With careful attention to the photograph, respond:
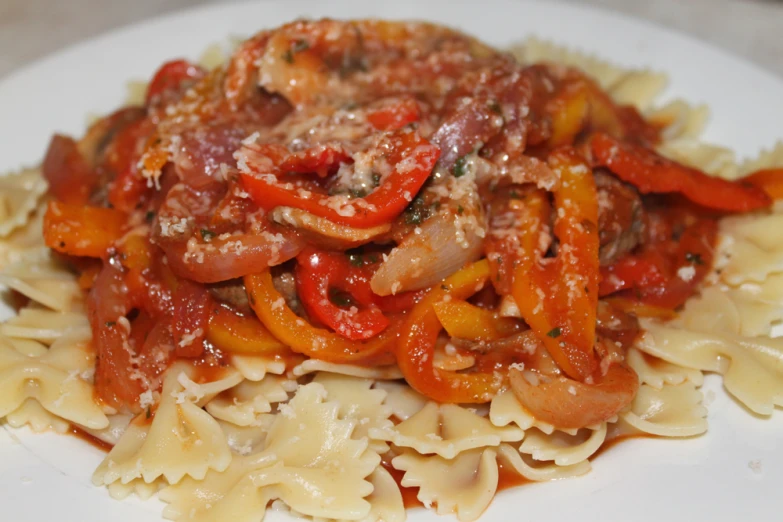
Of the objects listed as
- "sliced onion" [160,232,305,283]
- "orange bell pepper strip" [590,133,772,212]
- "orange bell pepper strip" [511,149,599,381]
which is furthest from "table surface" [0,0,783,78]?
"sliced onion" [160,232,305,283]

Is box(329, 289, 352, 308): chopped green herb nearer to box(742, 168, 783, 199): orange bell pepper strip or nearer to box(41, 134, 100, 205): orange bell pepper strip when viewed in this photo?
box(41, 134, 100, 205): orange bell pepper strip

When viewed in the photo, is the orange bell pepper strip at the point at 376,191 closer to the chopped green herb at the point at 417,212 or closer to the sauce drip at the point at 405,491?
the chopped green herb at the point at 417,212

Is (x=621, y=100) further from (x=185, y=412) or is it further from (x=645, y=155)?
(x=185, y=412)

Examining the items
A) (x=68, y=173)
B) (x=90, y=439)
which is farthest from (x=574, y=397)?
(x=68, y=173)

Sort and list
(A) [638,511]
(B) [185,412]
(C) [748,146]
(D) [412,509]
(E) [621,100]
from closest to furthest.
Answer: (A) [638,511] < (D) [412,509] < (B) [185,412] < (C) [748,146] < (E) [621,100]

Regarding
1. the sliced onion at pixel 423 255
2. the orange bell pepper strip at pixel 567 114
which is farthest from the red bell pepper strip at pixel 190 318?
the orange bell pepper strip at pixel 567 114

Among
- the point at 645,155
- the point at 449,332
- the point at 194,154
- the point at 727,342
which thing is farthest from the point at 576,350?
the point at 194,154

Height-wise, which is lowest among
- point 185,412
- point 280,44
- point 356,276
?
point 185,412
